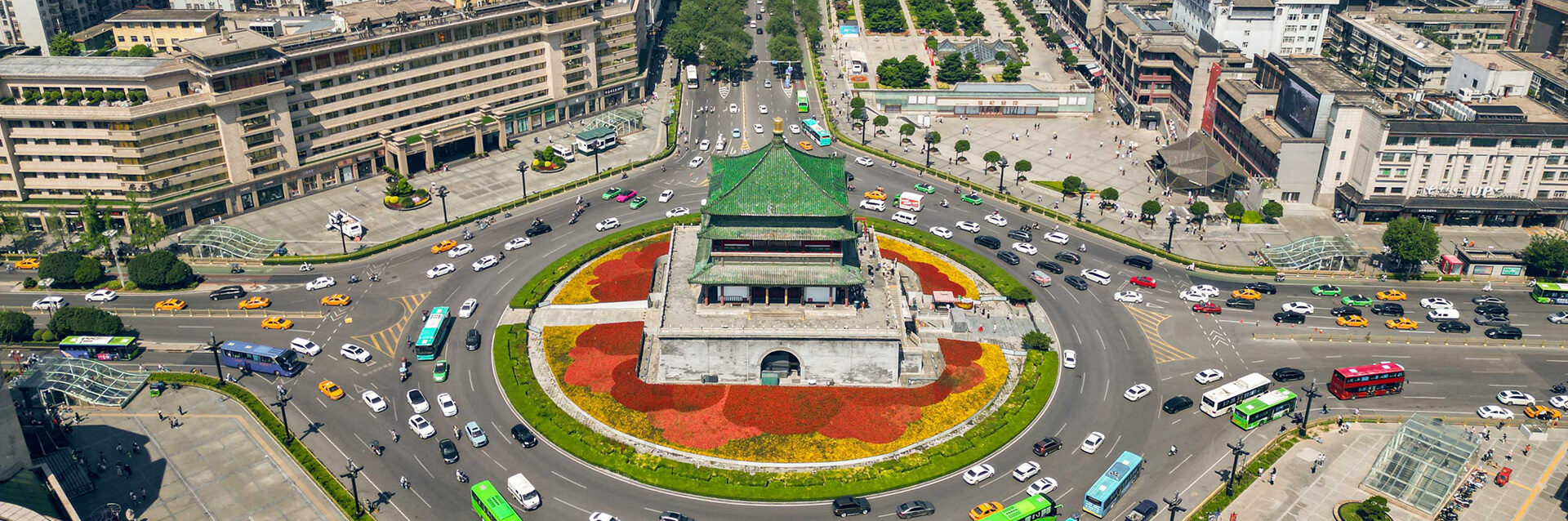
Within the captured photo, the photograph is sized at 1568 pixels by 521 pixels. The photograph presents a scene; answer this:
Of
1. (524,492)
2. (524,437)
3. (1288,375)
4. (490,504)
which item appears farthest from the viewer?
(1288,375)

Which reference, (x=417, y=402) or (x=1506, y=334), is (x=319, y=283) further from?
(x=1506, y=334)

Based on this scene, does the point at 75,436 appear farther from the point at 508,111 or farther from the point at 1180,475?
the point at 1180,475

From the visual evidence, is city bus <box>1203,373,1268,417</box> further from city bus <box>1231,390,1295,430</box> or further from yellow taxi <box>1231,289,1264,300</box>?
yellow taxi <box>1231,289,1264,300</box>

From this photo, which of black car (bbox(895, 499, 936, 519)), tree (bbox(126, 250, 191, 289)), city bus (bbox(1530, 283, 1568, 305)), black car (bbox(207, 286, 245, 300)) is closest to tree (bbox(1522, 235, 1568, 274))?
city bus (bbox(1530, 283, 1568, 305))

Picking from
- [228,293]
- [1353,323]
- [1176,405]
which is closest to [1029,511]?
[1176,405]

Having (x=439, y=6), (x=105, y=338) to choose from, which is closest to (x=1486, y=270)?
(x=439, y=6)

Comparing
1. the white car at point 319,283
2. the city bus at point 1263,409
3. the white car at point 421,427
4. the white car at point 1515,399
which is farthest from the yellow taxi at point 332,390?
the white car at point 1515,399
